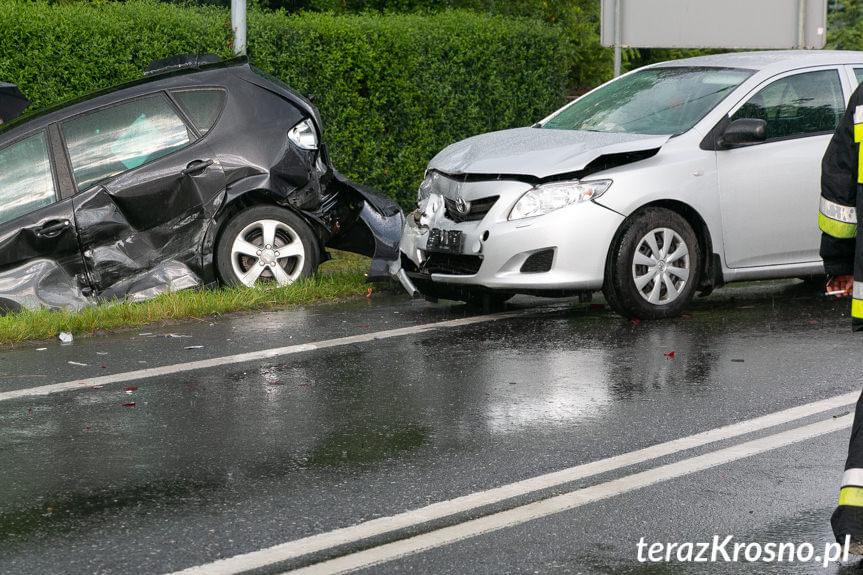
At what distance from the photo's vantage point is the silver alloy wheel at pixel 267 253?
28.8ft

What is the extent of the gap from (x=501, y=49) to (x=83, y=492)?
8881 millimetres

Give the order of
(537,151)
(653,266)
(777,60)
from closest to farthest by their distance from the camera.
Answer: (653,266), (537,151), (777,60)

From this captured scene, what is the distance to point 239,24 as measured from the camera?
10719mm

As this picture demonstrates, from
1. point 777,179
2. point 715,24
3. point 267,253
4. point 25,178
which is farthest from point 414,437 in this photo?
point 715,24

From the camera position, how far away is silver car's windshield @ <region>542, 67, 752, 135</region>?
8383mm

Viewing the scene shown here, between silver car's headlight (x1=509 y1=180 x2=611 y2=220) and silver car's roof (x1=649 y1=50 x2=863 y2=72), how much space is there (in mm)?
1716

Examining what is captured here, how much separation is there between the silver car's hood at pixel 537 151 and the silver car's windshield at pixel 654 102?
0.26 metres

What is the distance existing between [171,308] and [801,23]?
721 centimetres

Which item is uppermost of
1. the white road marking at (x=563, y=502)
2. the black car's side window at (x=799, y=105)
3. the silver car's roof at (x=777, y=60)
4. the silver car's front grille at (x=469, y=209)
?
the silver car's roof at (x=777, y=60)

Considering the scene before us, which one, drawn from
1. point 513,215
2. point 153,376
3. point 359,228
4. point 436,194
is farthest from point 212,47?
point 153,376

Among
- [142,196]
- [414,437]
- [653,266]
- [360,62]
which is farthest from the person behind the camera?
[360,62]

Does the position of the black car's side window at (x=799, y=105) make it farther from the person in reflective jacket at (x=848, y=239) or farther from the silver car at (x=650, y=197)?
the person in reflective jacket at (x=848, y=239)

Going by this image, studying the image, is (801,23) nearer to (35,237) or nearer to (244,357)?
(244,357)

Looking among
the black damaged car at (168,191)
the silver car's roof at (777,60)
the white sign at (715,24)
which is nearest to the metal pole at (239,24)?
the black damaged car at (168,191)
